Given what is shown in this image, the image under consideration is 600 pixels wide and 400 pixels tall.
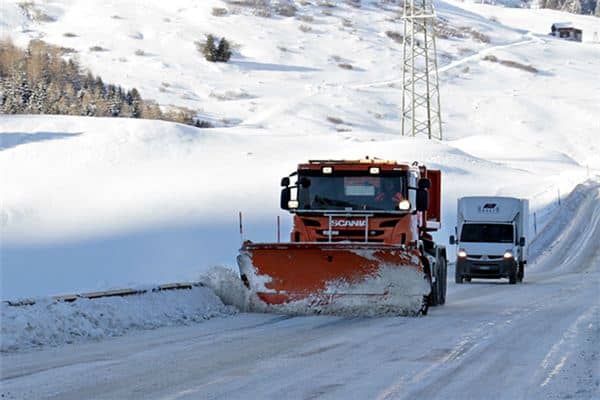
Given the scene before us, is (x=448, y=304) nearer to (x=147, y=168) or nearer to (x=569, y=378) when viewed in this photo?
(x=569, y=378)

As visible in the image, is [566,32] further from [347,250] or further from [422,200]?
[347,250]

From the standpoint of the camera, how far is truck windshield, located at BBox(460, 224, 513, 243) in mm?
34219

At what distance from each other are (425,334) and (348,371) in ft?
13.5

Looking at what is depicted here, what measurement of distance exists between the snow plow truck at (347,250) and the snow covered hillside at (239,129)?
3545mm

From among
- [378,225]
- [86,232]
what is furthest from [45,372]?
[86,232]

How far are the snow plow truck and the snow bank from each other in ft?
3.53

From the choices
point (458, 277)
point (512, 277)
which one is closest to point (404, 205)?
point (512, 277)

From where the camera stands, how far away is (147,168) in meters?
57.3

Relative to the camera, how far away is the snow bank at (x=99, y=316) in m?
14.0

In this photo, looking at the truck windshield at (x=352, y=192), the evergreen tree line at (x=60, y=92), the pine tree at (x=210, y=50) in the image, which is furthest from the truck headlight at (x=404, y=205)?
the pine tree at (x=210, y=50)

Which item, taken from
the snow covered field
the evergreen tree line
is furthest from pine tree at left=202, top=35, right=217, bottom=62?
the evergreen tree line

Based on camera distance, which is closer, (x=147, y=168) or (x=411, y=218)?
(x=411, y=218)

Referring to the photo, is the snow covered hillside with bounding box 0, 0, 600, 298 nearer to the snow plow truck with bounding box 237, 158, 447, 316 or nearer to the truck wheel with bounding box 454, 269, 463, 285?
the snow plow truck with bounding box 237, 158, 447, 316

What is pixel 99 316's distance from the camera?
15617 millimetres
